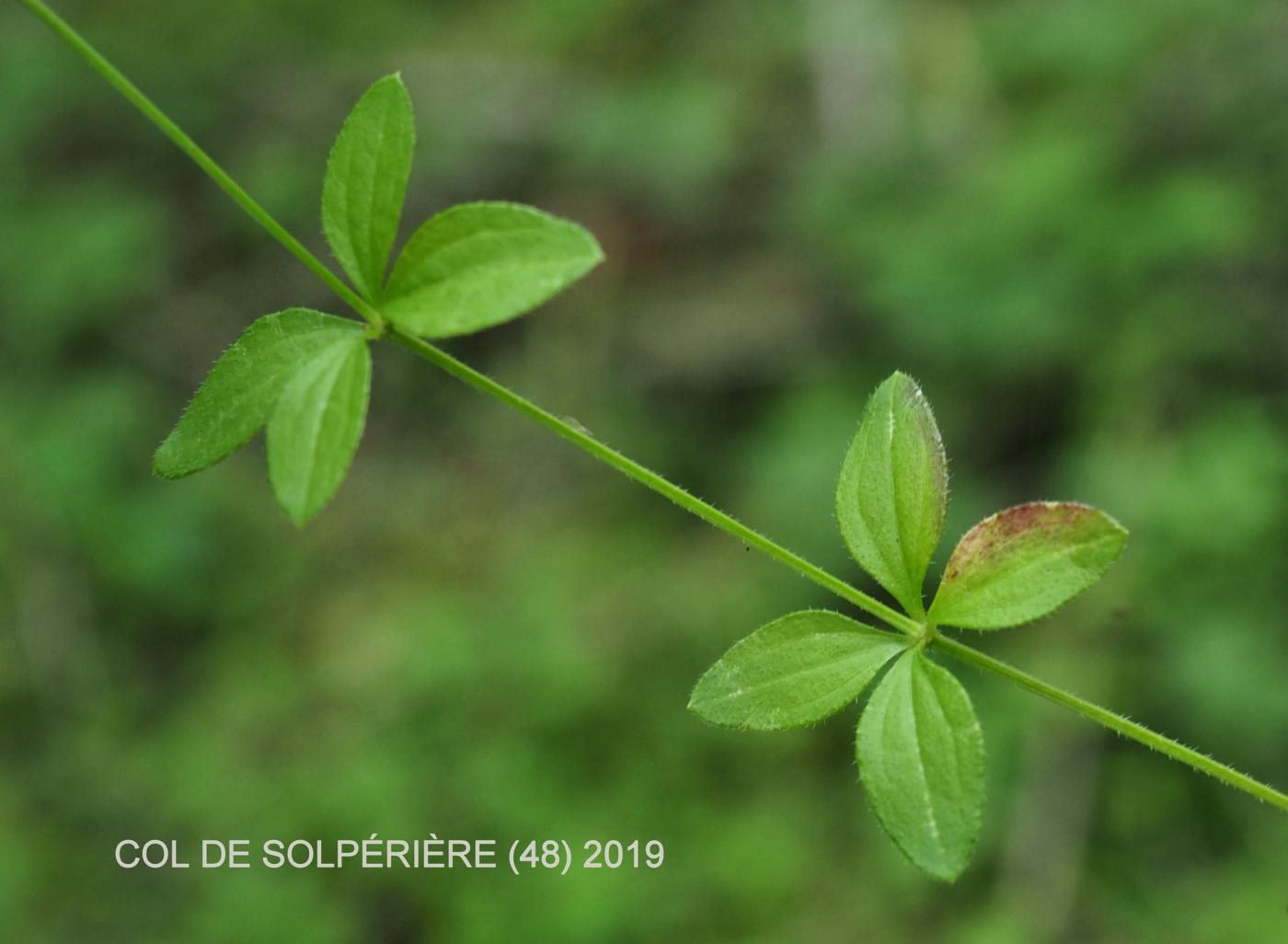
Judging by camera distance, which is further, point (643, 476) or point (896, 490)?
point (896, 490)

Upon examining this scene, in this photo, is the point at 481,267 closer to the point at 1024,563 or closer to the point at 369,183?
the point at 369,183

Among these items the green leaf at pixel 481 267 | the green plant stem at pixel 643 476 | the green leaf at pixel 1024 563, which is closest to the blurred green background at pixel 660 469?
the green leaf at pixel 1024 563

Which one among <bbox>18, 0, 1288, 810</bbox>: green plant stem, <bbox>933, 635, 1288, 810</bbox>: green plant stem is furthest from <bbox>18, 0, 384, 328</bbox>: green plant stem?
<bbox>933, 635, 1288, 810</bbox>: green plant stem

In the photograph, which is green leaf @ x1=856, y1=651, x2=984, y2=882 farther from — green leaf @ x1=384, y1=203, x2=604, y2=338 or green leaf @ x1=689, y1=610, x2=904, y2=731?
green leaf @ x1=384, y1=203, x2=604, y2=338

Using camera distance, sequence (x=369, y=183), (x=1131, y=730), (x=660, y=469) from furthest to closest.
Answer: (x=660, y=469), (x=369, y=183), (x=1131, y=730)

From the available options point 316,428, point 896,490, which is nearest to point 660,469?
point 896,490

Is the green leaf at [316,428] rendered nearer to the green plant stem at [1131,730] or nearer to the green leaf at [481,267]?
the green leaf at [481,267]

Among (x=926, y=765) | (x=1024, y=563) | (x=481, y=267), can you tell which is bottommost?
(x=926, y=765)
